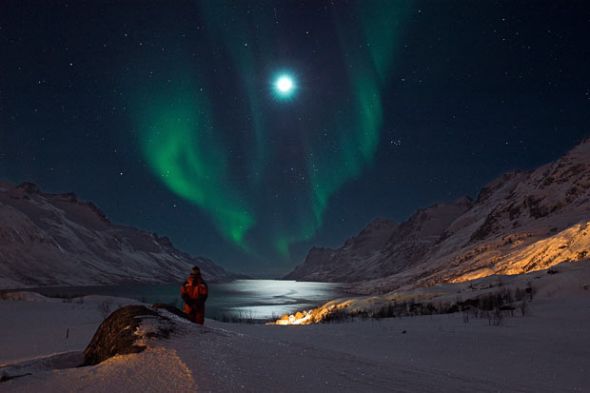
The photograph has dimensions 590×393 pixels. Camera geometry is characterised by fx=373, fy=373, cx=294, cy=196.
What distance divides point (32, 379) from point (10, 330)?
334 inches

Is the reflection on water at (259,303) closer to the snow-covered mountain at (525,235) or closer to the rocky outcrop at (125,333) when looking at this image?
the snow-covered mountain at (525,235)

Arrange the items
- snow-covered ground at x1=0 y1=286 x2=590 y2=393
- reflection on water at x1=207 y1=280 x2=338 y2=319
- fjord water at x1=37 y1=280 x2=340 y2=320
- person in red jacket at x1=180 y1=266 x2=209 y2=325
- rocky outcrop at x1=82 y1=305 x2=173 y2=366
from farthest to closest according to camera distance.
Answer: reflection on water at x1=207 y1=280 x2=338 y2=319 → fjord water at x1=37 y1=280 x2=340 y2=320 → person in red jacket at x1=180 y1=266 x2=209 y2=325 → rocky outcrop at x1=82 y1=305 x2=173 y2=366 → snow-covered ground at x1=0 y1=286 x2=590 y2=393

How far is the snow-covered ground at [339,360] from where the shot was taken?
2.19 metres

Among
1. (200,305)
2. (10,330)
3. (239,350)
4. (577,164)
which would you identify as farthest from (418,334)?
(577,164)

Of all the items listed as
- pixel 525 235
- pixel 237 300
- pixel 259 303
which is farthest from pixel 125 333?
pixel 237 300

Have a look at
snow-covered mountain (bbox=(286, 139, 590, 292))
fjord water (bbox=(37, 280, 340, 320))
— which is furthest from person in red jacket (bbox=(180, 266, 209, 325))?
snow-covered mountain (bbox=(286, 139, 590, 292))

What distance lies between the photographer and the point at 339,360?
2863 mm

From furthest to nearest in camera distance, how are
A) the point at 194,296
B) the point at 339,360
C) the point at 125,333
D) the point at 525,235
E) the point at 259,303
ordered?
the point at 259,303 < the point at 525,235 < the point at 194,296 < the point at 125,333 < the point at 339,360

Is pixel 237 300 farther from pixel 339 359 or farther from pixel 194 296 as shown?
pixel 339 359

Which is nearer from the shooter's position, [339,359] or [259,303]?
[339,359]

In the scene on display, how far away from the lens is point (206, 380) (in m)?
2.03

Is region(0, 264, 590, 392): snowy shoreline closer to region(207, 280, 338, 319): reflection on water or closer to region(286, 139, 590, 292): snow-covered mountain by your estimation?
region(286, 139, 590, 292): snow-covered mountain

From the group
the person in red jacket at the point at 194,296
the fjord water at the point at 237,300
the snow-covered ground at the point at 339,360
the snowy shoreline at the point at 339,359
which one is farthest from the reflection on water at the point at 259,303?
the snow-covered ground at the point at 339,360

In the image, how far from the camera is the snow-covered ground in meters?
2.19
